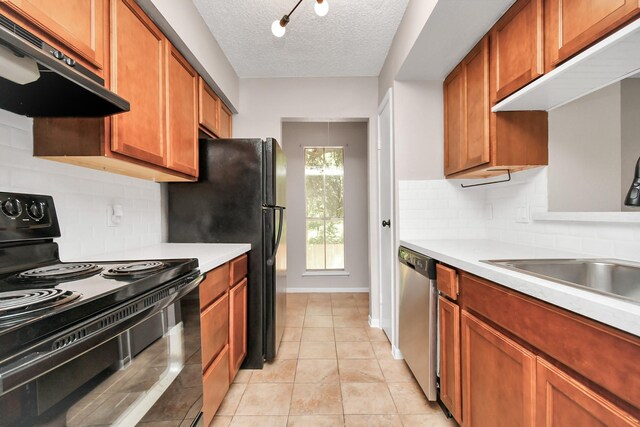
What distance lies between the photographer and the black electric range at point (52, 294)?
1.82 feet

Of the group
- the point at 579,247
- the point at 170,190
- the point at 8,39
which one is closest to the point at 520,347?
the point at 579,247

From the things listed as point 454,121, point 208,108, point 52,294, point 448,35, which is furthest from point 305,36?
point 52,294

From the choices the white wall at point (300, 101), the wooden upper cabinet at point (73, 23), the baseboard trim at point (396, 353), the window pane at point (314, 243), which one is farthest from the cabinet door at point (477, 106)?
the window pane at point (314, 243)

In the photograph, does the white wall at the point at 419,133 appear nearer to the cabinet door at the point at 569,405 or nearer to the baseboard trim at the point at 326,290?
the cabinet door at the point at 569,405

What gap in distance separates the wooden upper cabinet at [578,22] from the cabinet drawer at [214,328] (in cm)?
190

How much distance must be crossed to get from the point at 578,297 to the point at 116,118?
168 cm

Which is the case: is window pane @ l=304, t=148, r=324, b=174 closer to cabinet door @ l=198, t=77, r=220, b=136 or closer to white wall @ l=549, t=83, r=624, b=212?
cabinet door @ l=198, t=77, r=220, b=136

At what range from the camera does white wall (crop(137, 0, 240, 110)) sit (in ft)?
5.19

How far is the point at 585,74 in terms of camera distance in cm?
123

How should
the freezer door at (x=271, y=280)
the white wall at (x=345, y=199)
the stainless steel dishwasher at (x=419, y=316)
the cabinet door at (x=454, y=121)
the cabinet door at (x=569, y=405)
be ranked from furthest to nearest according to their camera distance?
Result: 1. the white wall at (x=345, y=199)
2. the freezer door at (x=271, y=280)
3. the cabinet door at (x=454, y=121)
4. the stainless steel dishwasher at (x=419, y=316)
5. the cabinet door at (x=569, y=405)

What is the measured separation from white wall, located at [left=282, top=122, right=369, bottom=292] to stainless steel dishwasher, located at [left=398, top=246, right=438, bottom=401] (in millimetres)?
1917

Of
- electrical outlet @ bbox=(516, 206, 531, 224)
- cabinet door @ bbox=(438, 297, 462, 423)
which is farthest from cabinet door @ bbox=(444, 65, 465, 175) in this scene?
cabinet door @ bbox=(438, 297, 462, 423)

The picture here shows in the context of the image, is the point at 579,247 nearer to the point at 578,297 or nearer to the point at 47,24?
the point at 578,297

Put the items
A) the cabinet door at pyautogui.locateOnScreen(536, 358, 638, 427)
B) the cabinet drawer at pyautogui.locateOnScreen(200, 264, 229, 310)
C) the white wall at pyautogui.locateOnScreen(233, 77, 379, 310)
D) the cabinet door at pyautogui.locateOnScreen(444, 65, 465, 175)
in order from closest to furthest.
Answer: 1. the cabinet door at pyautogui.locateOnScreen(536, 358, 638, 427)
2. the cabinet drawer at pyautogui.locateOnScreen(200, 264, 229, 310)
3. the cabinet door at pyautogui.locateOnScreen(444, 65, 465, 175)
4. the white wall at pyautogui.locateOnScreen(233, 77, 379, 310)
